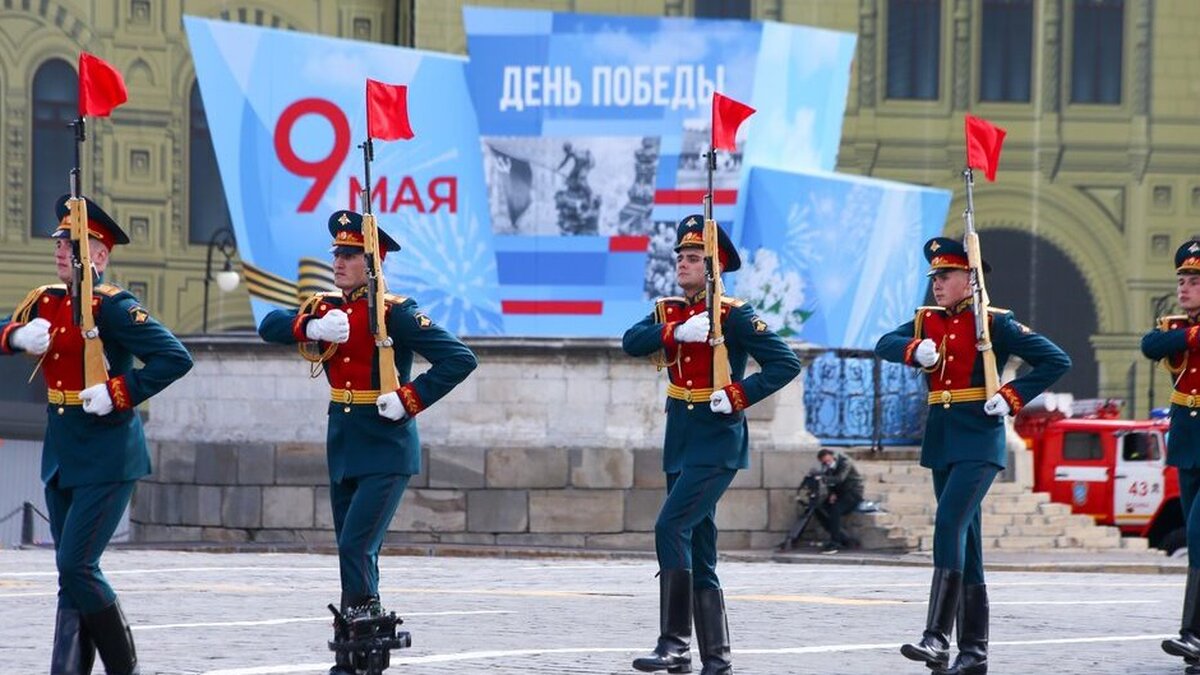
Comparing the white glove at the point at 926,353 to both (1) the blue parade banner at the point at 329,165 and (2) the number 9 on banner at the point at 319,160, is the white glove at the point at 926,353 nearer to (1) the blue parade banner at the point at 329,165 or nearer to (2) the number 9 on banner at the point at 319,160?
(1) the blue parade banner at the point at 329,165

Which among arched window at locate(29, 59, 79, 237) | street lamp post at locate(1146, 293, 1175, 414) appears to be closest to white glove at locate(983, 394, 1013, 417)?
street lamp post at locate(1146, 293, 1175, 414)

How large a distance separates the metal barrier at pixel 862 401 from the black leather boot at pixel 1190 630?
1761 centimetres

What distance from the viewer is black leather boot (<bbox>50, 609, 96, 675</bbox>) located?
31.4 ft

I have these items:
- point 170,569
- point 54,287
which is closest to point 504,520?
point 170,569

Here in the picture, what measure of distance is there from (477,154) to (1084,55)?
16.5 meters

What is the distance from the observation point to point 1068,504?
101 ft

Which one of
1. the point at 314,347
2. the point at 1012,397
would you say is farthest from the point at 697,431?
the point at 314,347

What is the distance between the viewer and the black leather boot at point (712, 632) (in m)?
10.7

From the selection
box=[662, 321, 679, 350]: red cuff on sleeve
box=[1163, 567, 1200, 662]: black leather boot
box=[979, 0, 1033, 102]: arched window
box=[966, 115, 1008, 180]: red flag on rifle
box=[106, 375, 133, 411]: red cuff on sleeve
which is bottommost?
box=[1163, 567, 1200, 662]: black leather boot

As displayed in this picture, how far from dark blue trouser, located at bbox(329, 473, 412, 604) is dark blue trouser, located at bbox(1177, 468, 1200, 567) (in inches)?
153

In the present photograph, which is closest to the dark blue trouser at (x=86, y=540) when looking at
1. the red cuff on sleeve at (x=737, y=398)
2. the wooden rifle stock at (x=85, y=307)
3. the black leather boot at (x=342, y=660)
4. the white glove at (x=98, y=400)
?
the white glove at (x=98, y=400)

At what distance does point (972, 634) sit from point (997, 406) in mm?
1016

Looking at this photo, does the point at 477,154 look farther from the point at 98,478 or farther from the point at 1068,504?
the point at 98,478

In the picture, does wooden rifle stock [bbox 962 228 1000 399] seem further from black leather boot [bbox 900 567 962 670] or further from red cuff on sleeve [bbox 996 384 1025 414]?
black leather boot [bbox 900 567 962 670]
